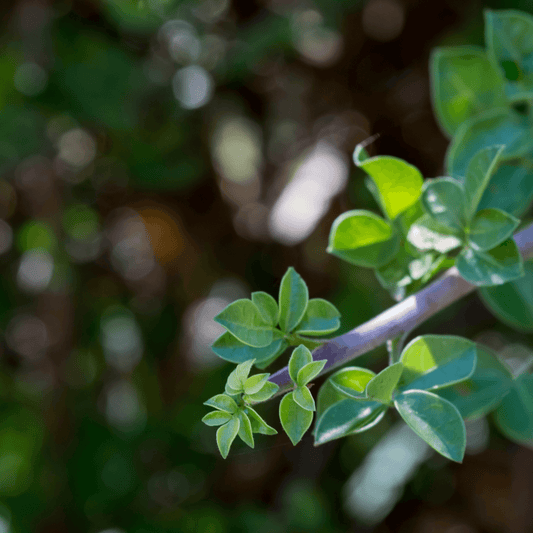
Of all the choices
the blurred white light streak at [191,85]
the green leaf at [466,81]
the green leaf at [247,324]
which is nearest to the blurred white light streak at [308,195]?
the blurred white light streak at [191,85]

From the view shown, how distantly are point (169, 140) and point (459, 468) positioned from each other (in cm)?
96

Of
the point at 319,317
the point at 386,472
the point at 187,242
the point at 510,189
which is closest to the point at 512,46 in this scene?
the point at 510,189

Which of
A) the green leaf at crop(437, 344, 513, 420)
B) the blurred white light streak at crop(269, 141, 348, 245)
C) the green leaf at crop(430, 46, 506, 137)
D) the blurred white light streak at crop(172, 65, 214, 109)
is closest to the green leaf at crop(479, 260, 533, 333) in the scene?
the green leaf at crop(437, 344, 513, 420)

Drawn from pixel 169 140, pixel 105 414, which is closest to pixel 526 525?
pixel 105 414

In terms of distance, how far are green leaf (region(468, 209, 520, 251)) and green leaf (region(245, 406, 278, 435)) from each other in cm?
19

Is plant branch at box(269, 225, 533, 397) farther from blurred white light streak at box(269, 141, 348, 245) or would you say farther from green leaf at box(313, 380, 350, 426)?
blurred white light streak at box(269, 141, 348, 245)

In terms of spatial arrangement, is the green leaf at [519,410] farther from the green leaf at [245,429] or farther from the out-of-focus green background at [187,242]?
the out-of-focus green background at [187,242]

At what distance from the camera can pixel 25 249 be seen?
122cm

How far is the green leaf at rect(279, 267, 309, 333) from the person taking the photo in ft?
0.99

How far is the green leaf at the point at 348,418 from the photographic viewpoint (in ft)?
0.97

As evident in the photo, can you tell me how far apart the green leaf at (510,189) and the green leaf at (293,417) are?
0.85 feet

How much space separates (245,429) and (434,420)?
0.11 meters

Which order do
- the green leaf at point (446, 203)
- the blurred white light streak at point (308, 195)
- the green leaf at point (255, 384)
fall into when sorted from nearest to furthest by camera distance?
the green leaf at point (255, 384)
the green leaf at point (446, 203)
the blurred white light streak at point (308, 195)

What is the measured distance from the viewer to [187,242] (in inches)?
54.9
